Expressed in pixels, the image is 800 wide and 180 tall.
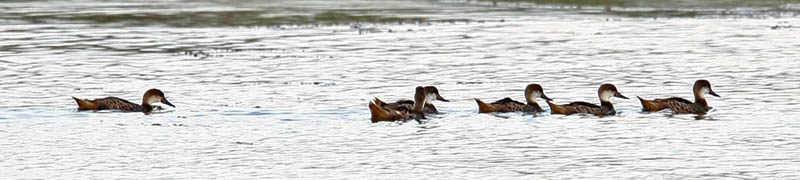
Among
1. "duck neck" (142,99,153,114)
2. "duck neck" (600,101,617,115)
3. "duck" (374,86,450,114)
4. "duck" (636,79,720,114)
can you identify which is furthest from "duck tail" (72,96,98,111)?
"duck" (636,79,720,114)

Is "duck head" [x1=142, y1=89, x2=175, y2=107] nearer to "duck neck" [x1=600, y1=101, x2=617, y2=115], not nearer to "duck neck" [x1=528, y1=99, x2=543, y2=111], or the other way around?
"duck neck" [x1=528, y1=99, x2=543, y2=111]

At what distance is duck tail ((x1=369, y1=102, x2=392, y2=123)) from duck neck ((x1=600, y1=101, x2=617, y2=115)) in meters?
2.75

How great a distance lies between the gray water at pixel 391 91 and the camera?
659 inches

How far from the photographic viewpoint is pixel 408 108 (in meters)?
21.0

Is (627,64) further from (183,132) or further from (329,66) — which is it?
(183,132)

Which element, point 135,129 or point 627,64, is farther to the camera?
point 627,64

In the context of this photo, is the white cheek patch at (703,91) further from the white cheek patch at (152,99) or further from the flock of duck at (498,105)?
the white cheek patch at (152,99)

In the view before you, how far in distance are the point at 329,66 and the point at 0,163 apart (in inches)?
565

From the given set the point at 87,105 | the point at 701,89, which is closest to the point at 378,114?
the point at 87,105

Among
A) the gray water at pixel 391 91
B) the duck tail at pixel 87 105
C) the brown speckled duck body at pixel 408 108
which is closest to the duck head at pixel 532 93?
the gray water at pixel 391 91

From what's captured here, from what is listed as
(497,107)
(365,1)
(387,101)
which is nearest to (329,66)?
(387,101)

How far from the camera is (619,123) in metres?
20.3

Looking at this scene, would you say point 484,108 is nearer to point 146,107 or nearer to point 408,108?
point 408,108

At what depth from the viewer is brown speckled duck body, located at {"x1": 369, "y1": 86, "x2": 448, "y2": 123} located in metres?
20.5
